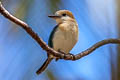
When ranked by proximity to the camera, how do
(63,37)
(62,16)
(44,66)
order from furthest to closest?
(62,16) → (63,37) → (44,66)

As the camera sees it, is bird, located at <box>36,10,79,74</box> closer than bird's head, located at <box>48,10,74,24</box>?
Yes

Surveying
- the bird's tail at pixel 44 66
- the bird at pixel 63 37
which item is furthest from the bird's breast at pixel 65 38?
the bird's tail at pixel 44 66

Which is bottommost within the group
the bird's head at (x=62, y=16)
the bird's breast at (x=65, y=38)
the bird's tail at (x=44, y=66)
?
the bird's tail at (x=44, y=66)

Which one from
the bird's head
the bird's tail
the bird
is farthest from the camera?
the bird's head

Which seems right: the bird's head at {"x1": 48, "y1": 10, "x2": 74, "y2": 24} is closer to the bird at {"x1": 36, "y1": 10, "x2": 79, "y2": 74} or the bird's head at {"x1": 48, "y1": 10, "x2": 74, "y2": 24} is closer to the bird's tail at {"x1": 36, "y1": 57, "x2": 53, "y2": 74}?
the bird at {"x1": 36, "y1": 10, "x2": 79, "y2": 74}

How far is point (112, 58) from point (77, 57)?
41 cm

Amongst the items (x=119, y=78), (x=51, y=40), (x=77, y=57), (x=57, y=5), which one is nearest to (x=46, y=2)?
(x=57, y=5)

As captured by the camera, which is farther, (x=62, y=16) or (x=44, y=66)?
(x=62, y=16)

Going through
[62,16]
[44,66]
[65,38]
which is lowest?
[44,66]

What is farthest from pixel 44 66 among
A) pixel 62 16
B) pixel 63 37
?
pixel 62 16

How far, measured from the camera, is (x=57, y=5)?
2.14 meters

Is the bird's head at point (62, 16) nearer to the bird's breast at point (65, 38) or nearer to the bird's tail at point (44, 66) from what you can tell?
Result: the bird's breast at point (65, 38)

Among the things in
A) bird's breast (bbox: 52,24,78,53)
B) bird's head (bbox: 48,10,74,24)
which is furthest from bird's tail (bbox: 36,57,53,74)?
bird's head (bbox: 48,10,74,24)

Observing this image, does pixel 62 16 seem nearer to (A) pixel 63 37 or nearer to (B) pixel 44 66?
(A) pixel 63 37
